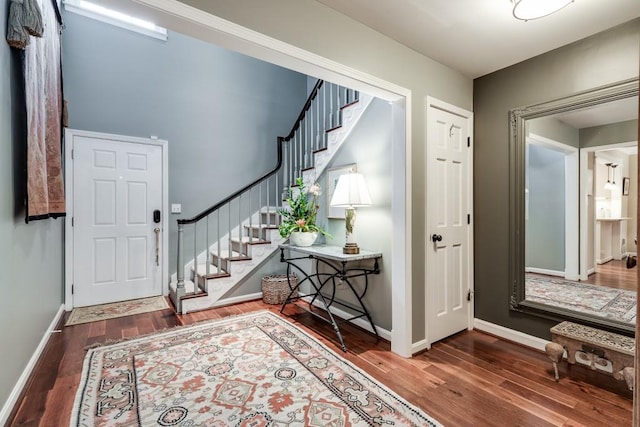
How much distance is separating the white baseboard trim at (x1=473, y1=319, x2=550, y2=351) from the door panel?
3.81m

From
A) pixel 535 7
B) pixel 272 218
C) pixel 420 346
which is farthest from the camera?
pixel 272 218

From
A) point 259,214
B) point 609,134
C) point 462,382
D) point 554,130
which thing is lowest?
point 462,382

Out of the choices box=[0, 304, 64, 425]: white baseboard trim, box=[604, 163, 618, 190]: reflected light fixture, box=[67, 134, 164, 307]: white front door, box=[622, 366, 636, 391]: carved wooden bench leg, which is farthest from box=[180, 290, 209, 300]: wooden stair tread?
box=[604, 163, 618, 190]: reflected light fixture

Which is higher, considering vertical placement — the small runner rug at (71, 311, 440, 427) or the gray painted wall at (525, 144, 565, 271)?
the gray painted wall at (525, 144, 565, 271)

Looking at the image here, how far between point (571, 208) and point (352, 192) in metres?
1.76

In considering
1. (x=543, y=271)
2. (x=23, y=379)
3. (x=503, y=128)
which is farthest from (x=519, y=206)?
(x=23, y=379)

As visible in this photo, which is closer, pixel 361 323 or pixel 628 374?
pixel 628 374

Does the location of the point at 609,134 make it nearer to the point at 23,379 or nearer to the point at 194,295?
the point at 194,295

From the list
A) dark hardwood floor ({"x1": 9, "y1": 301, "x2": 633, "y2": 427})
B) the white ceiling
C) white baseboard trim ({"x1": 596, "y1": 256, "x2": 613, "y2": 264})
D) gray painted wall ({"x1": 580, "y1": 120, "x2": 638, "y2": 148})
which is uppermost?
the white ceiling

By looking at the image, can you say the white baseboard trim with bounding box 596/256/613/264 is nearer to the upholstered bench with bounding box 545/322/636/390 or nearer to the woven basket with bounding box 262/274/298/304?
the upholstered bench with bounding box 545/322/636/390

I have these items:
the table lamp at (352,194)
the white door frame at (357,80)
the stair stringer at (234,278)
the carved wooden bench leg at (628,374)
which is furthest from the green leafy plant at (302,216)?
the carved wooden bench leg at (628,374)

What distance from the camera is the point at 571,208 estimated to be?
239 cm

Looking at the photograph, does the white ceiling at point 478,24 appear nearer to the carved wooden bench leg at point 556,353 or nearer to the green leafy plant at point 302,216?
the green leafy plant at point 302,216

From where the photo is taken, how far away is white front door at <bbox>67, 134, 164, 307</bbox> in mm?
3455
